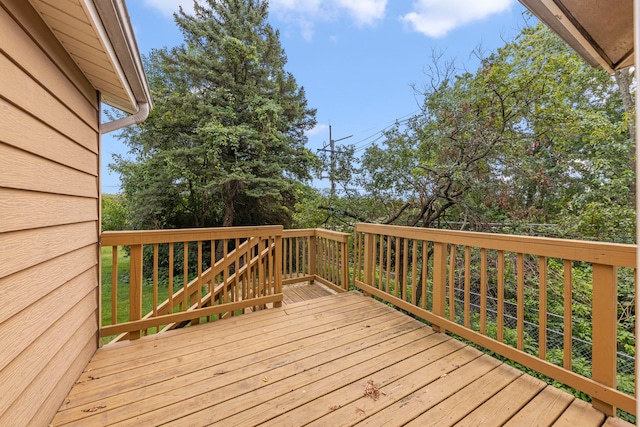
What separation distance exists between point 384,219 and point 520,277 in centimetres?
311

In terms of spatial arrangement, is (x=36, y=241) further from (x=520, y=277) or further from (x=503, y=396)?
(x=520, y=277)

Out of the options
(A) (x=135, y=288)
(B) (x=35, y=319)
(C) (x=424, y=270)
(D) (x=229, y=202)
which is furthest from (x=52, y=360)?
(D) (x=229, y=202)

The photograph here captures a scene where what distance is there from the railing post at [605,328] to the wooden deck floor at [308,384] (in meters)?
0.18

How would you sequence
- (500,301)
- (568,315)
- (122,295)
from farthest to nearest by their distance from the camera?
(122,295), (500,301), (568,315)

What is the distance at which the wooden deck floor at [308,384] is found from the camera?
1.46 meters

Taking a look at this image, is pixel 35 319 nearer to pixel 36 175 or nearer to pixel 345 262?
pixel 36 175

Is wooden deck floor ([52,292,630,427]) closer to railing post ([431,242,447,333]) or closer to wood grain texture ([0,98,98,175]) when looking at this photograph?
railing post ([431,242,447,333])

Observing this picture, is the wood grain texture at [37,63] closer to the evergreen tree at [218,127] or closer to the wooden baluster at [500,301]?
the wooden baluster at [500,301]

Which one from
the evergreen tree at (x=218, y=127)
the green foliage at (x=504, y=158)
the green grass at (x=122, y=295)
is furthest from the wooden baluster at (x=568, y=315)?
the evergreen tree at (x=218, y=127)

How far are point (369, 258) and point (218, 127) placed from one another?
5421 millimetres

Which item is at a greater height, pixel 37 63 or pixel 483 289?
pixel 37 63

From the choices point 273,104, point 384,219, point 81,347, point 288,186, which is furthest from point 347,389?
point 273,104

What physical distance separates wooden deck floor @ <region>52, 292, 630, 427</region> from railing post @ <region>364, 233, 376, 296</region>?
0.87 metres

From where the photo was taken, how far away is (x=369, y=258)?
334 cm
